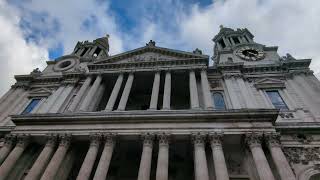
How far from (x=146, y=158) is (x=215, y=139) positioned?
382 centimetres

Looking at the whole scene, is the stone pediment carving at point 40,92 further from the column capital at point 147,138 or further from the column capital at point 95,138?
the column capital at point 147,138

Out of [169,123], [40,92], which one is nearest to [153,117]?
[169,123]

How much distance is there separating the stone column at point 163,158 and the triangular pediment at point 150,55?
9.44m

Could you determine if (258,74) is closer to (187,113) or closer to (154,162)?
(187,113)

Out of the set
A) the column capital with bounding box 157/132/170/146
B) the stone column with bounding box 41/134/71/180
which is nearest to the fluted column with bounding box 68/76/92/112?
the stone column with bounding box 41/134/71/180

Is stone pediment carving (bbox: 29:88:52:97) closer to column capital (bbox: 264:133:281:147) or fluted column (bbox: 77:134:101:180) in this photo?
fluted column (bbox: 77:134:101:180)

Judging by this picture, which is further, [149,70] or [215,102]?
[149,70]

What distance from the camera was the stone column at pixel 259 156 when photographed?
476 inches

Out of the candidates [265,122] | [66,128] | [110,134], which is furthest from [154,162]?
[265,122]

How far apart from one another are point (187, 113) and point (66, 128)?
746 cm

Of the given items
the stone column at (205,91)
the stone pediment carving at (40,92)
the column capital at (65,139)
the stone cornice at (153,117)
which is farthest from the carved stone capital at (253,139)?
the stone pediment carving at (40,92)

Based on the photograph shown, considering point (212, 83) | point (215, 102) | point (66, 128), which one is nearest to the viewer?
point (66, 128)

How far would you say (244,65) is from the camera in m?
22.6

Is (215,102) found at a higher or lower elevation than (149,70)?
lower
